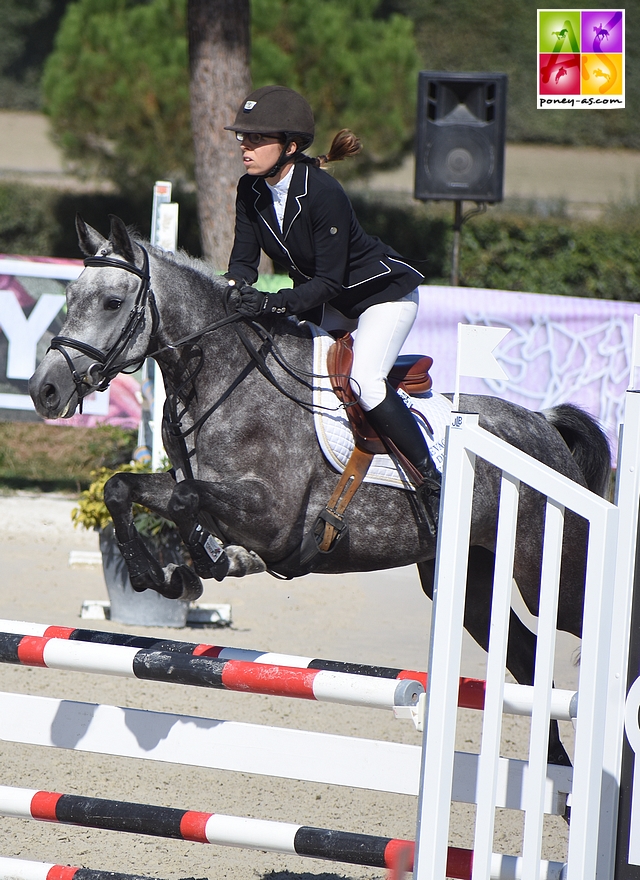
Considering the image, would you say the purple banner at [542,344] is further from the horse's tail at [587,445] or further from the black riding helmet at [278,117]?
the black riding helmet at [278,117]

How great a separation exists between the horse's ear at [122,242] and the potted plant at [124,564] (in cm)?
238

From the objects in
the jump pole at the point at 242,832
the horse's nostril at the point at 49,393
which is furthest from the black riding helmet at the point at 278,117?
the jump pole at the point at 242,832

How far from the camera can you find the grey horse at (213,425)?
298cm

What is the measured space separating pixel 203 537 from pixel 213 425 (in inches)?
13.4

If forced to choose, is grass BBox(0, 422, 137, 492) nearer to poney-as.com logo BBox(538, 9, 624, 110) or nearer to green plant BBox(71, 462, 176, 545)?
green plant BBox(71, 462, 176, 545)

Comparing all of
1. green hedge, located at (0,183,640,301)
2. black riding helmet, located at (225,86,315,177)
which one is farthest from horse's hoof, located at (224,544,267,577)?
green hedge, located at (0,183,640,301)

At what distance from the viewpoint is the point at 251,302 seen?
3.12 meters

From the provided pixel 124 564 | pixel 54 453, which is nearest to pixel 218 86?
pixel 54 453

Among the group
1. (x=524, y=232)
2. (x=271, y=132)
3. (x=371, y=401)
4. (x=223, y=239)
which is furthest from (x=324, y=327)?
(x=524, y=232)

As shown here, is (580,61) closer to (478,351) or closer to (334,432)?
(334,432)

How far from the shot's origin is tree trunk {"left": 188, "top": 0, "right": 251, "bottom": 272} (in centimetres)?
848

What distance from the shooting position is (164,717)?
95.5 inches

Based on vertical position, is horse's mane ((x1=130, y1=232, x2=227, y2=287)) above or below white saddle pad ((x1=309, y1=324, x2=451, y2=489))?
above

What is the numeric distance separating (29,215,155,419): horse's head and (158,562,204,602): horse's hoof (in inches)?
21.0
